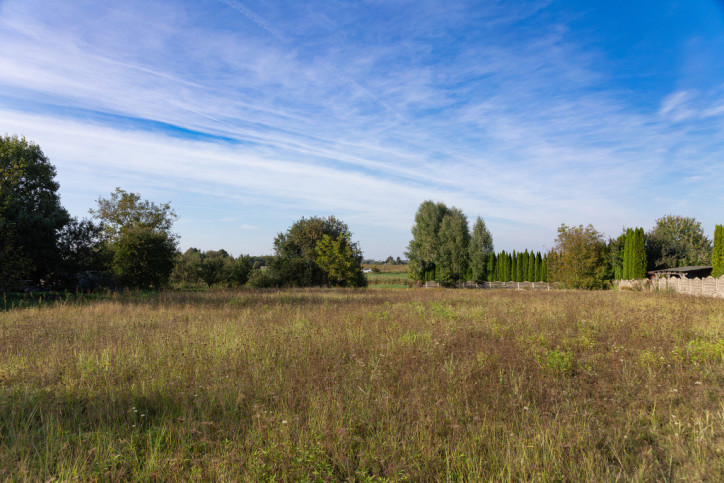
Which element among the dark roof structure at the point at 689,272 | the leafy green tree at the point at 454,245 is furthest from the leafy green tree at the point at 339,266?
the dark roof structure at the point at 689,272

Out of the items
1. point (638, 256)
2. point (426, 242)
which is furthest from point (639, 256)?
point (426, 242)

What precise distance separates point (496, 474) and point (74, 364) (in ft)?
19.4

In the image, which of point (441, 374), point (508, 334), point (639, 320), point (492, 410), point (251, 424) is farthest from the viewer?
point (639, 320)

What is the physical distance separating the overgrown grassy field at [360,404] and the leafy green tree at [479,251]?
129ft

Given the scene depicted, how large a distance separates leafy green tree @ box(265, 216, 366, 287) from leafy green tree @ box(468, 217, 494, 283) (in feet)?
48.5

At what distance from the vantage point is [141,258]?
71.8 ft

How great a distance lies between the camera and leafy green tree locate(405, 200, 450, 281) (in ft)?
159

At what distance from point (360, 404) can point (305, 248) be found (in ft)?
130

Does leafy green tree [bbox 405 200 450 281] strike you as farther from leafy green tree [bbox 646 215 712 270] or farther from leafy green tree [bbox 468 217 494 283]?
leafy green tree [bbox 646 215 712 270]

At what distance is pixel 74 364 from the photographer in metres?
5.41

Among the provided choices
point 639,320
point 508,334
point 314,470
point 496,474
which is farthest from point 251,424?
point 639,320

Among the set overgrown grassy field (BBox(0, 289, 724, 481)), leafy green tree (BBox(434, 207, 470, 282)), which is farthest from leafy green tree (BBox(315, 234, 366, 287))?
overgrown grassy field (BBox(0, 289, 724, 481))

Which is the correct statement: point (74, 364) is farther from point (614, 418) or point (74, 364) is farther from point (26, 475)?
point (614, 418)

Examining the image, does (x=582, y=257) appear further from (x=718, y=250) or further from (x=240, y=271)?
(x=240, y=271)
